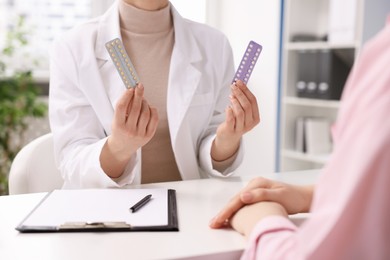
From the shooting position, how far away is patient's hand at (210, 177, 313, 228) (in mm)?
771

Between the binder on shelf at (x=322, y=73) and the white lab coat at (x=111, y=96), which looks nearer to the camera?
the white lab coat at (x=111, y=96)

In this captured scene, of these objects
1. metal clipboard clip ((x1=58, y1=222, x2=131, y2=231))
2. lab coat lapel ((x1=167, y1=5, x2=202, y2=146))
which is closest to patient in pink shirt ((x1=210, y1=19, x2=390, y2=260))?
metal clipboard clip ((x1=58, y1=222, x2=131, y2=231))

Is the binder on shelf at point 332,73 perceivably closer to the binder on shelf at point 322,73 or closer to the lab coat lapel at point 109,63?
the binder on shelf at point 322,73

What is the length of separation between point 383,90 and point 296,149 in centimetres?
275

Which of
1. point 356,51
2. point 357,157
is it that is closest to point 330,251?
point 357,157

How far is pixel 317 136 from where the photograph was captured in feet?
9.69

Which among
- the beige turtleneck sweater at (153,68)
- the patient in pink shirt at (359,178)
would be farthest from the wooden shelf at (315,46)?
the patient in pink shirt at (359,178)

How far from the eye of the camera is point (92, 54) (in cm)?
128

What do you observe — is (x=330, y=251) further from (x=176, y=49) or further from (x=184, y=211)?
(x=176, y=49)

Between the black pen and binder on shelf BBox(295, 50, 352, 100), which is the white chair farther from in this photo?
binder on shelf BBox(295, 50, 352, 100)

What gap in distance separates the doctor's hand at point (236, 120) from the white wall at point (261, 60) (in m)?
1.87

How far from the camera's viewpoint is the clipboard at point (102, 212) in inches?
29.8

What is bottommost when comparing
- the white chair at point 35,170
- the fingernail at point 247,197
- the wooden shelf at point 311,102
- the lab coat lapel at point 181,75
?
the wooden shelf at point 311,102

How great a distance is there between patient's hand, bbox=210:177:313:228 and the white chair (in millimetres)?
588
